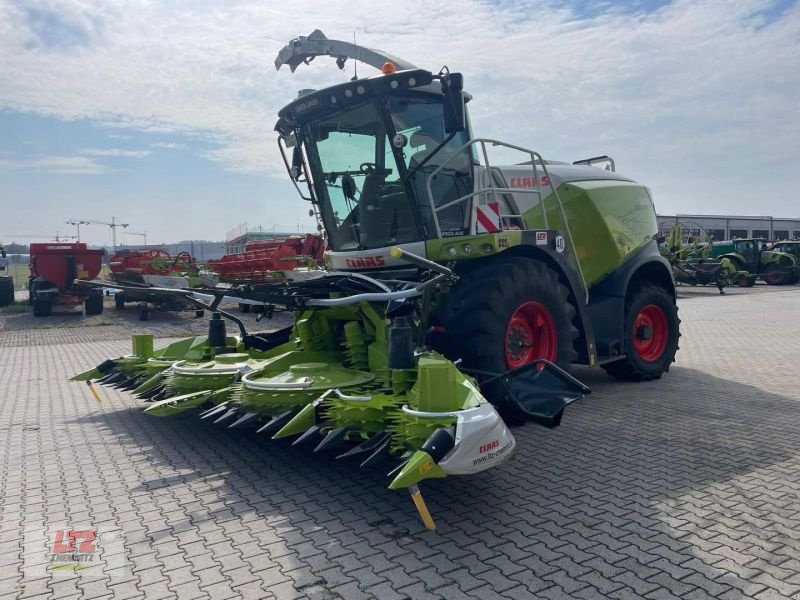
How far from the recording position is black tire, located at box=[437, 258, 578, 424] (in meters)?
4.98

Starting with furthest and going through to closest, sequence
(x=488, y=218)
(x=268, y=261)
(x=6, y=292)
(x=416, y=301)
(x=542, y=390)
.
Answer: (x=6, y=292) → (x=268, y=261) → (x=488, y=218) → (x=416, y=301) → (x=542, y=390)

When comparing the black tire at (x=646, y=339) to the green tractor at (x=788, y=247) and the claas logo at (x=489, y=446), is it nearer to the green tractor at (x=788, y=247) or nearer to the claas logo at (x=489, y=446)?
the claas logo at (x=489, y=446)

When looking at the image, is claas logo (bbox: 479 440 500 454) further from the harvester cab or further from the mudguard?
the harvester cab

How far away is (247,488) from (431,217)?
273 cm

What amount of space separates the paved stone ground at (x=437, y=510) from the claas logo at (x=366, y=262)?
1831mm

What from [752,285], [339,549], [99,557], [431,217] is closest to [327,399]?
[339,549]

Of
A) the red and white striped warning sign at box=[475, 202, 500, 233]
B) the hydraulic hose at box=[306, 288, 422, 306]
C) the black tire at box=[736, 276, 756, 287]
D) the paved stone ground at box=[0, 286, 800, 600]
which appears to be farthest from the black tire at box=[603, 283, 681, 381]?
the black tire at box=[736, 276, 756, 287]

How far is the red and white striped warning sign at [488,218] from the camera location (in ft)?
19.4

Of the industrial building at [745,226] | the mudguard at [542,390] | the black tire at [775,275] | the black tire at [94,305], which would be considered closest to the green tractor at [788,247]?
the black tire at [775,275]

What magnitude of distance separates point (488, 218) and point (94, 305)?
50.9 feet

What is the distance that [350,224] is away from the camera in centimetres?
620

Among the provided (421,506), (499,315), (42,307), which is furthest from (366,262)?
(42,307)

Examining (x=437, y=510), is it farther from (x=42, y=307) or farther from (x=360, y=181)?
(x=42, y=307)

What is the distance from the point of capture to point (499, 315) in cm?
510
